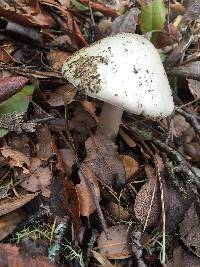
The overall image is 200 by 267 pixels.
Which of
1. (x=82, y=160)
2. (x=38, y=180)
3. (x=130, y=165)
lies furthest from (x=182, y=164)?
(x=38, y=180)

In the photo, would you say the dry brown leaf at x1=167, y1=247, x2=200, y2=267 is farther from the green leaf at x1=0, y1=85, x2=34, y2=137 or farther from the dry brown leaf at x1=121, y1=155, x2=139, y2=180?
the green leaf at x1=0, y1=85, x2=34, y2=137

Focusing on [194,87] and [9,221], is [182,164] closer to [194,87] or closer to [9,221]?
[194,87]

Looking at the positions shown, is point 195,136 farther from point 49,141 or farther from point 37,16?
point 37,16

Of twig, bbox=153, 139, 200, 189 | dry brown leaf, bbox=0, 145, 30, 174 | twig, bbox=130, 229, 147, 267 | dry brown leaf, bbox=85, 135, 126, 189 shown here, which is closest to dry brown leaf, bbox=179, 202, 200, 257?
twig, bbox=153, 139, 200, 189

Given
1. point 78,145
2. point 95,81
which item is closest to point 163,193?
point 78,145

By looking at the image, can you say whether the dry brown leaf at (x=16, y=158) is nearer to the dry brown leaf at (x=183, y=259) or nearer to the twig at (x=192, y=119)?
the dry brown leaf at (x=183, y=259)

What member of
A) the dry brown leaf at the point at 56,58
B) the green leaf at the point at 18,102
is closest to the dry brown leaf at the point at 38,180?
the green leaf at the point at 18,102
